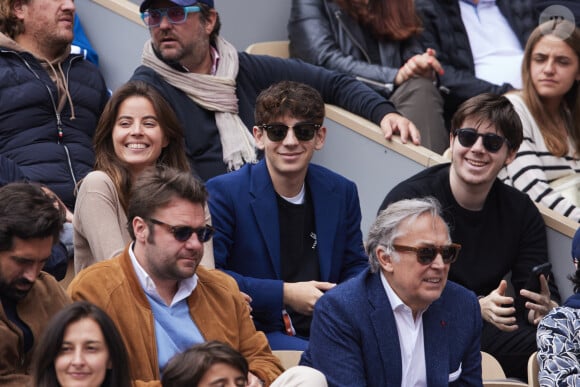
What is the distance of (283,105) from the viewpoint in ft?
18.0

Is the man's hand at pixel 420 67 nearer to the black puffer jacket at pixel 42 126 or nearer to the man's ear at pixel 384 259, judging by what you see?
the black puffer jacket at pixel 42 126

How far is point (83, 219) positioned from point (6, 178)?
1.72ft

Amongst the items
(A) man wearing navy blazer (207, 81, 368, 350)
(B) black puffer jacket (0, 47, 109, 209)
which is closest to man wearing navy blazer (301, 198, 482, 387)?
(A) man wearing navy blazer (207, 81, 368, 350)

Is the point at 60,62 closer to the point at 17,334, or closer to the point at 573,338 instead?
the point at 17,334

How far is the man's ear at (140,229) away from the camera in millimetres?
4586

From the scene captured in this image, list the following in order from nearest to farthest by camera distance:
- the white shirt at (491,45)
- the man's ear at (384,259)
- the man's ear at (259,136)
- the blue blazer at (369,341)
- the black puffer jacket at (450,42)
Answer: the blue blazer at (369,341)
the man's ear at (384,259)
the man's ear at (259,136)
the black puffer jacket at (450,42)
the white shirt at (491,45)

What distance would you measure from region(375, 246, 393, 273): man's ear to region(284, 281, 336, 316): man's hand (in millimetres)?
589

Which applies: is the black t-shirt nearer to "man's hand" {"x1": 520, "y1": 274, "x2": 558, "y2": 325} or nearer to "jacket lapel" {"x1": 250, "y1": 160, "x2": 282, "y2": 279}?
"jacket lapel" {"x1": 250, "y1": 160, "x2": 282, "y2": 279}

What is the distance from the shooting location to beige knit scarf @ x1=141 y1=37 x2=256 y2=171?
6176mm

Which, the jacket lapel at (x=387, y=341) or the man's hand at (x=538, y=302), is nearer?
the jacket lapel at (x=387, y=341)

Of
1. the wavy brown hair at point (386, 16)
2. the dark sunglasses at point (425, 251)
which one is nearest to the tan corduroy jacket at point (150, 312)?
the dark sunglasses at point (425, 251)

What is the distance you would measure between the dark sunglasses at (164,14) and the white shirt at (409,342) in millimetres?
2083

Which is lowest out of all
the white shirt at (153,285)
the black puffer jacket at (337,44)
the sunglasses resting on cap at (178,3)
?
the black puffer jacket at (337,44)

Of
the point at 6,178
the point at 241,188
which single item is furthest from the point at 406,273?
the point at 6,178
